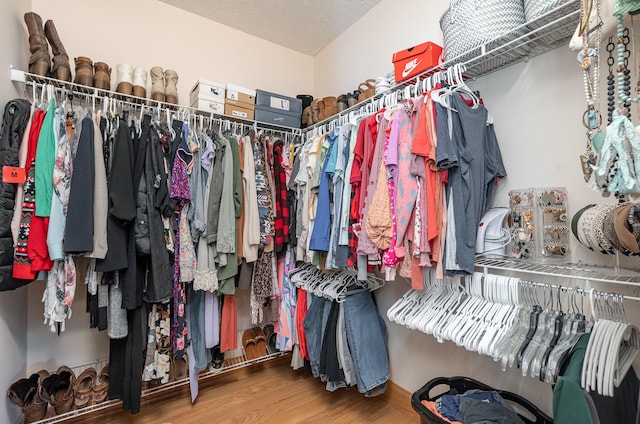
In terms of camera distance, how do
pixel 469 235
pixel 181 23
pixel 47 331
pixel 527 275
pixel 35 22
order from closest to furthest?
pixel 469 235
pixel 527 275
pixel 35 22
pixel 47 331
pixel 181 23

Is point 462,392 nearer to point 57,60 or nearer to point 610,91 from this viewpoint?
point 610,91

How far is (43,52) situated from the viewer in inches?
59.8

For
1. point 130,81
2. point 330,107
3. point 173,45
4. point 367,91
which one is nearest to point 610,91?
point 367,91

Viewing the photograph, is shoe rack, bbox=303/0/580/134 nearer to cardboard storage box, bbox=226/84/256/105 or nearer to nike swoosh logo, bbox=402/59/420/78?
nike swoosh logo, bbox=402/59/420/78

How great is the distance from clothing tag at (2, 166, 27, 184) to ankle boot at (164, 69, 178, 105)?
2.88 feet

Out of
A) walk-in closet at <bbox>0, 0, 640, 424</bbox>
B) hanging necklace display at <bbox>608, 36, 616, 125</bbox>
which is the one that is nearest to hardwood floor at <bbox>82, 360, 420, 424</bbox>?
walk-in closet at <bbox>0, 0, 640, 424</bbox>

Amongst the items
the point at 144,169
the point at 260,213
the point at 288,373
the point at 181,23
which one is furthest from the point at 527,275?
the point at 181,23

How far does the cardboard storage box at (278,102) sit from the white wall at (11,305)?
1.31m

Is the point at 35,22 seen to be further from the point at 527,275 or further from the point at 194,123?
the point at 527,275

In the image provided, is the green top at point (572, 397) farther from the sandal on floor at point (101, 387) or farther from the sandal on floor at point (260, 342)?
the sandal on floor at point (101, 387)

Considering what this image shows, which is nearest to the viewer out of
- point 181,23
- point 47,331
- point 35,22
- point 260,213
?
point 35,22

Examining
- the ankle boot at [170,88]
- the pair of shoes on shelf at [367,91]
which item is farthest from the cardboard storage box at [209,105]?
the pair of shoes on shelf at [367,91]

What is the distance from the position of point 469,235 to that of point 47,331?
7.93 ft

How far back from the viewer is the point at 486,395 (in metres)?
1.22
